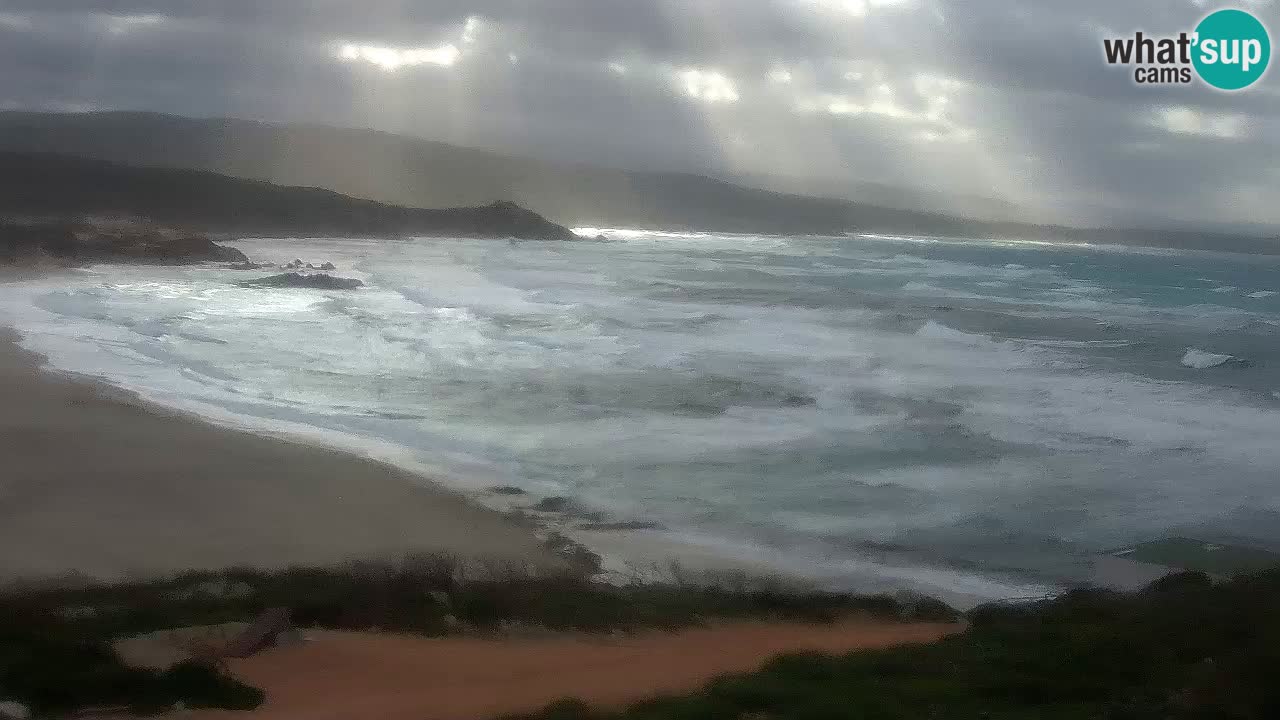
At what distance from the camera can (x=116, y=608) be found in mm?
7430

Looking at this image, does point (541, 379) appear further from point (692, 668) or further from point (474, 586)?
point (692, 668)

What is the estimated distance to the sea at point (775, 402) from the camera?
1191 cm

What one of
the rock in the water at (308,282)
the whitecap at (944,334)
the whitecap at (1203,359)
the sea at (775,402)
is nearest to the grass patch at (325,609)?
the sea at (775,402)

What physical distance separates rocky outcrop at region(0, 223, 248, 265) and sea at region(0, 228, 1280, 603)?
19.7 feet

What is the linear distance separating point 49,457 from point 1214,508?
1404 cm

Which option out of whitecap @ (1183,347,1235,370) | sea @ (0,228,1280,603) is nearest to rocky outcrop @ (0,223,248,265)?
sea @ (0,228,1280,603)

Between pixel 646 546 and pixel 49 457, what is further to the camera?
pixel 49 457

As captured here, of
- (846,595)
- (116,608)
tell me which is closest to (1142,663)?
(846,595)

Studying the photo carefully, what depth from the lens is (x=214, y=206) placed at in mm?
74938

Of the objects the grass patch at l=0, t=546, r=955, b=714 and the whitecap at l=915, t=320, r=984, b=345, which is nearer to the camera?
the grass patch at l=0, t=546, r=955, b=714

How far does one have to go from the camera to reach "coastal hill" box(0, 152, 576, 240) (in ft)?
204

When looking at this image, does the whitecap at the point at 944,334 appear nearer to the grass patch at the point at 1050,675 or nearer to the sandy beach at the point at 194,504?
the sandy beach at the point at 194,504

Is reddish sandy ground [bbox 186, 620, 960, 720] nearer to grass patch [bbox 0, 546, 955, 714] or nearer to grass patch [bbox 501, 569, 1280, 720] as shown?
grass patch [bbox 0, 546, 955, 714]

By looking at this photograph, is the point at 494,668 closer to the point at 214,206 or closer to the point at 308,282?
the point at 308,282
